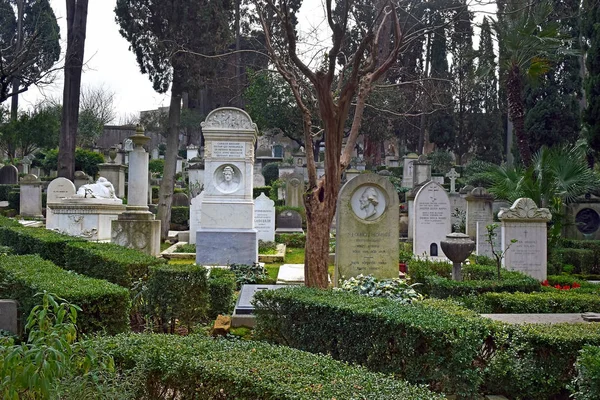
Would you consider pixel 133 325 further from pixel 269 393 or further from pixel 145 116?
pixel 145 116

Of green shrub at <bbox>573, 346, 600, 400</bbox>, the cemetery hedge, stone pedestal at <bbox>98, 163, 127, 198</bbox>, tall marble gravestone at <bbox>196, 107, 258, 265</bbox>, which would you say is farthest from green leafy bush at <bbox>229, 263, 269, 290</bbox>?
stone pedestal at <bbox>98, 163, 127, 198</bbox>

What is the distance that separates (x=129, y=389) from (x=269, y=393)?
0.87 meters

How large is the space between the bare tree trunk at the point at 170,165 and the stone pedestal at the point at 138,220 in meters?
6.94

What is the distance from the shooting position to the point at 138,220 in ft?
39.8

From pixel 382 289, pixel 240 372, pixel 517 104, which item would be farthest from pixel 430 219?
Result: pixel 240 372

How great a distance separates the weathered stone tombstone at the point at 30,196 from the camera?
78.4 ft

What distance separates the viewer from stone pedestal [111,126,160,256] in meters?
12.1

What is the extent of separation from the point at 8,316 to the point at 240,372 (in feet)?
11.4

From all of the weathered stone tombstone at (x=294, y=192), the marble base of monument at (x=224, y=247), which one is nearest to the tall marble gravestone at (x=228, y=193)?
the marble base of monument at (x=224, y=247)

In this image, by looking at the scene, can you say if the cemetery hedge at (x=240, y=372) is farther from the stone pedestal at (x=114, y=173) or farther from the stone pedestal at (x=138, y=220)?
the stone pedestal at (x=114, y=173)

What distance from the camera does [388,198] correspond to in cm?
962

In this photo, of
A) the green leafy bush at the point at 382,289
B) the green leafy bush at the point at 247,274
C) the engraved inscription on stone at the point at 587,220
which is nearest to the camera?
the green leafy bush at the point at 382,289

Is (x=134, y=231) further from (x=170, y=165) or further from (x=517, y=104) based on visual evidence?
(x=517, y=104)

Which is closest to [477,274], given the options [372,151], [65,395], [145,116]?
[65,395]
